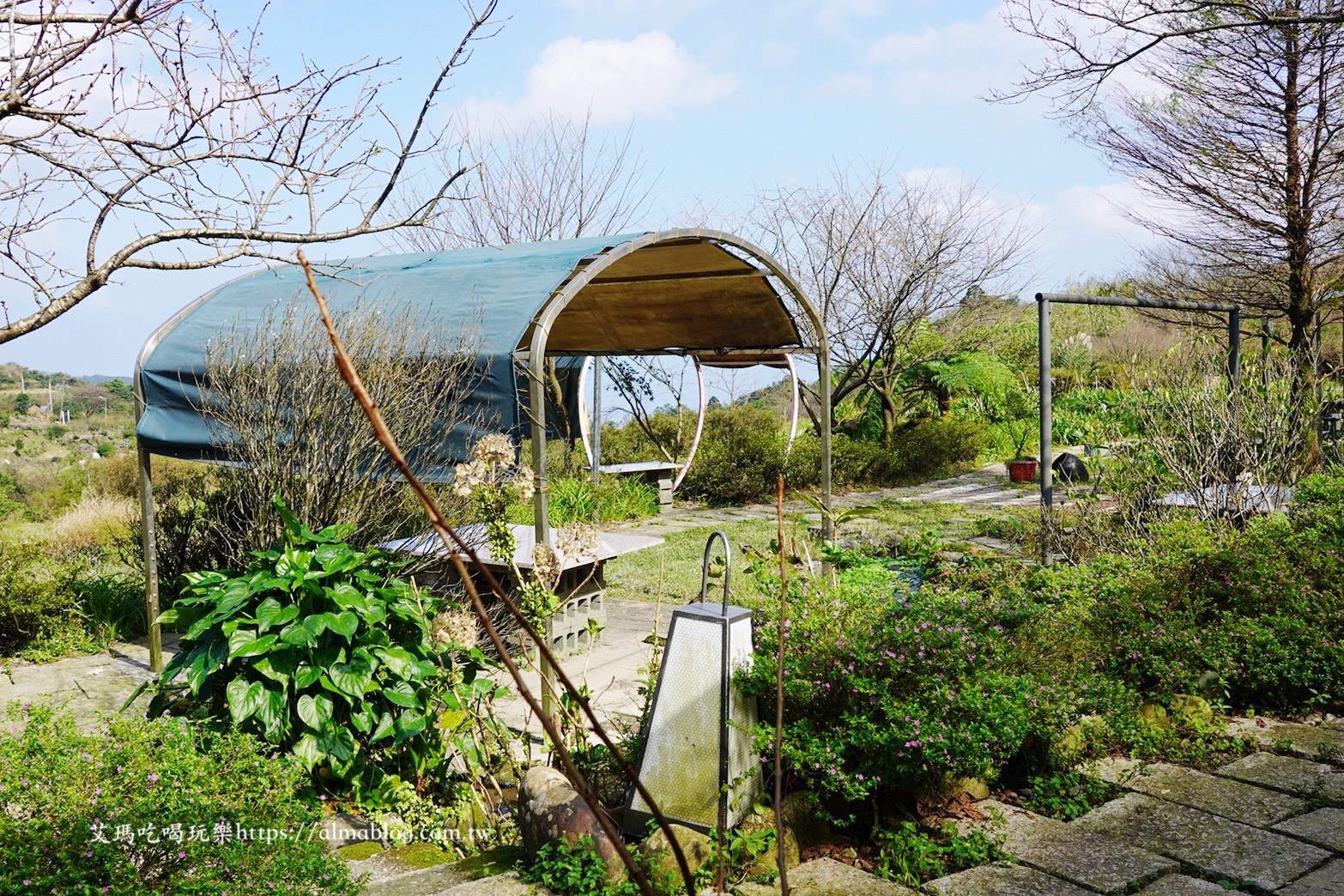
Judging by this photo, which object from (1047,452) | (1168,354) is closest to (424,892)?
(1047,452)

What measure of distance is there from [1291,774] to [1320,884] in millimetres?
945

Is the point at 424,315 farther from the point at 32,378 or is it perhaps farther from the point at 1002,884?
the point at 32,378

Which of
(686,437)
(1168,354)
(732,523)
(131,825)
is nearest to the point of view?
(131,825)

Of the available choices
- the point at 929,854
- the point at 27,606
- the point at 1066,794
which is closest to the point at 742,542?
the point at 27,606

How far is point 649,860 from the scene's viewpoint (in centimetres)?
284

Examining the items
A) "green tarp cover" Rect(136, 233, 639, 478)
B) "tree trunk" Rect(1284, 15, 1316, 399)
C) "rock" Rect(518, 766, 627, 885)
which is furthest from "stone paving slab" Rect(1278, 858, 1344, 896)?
"tree trunk" Rect(1284, 15, 1316, 399)

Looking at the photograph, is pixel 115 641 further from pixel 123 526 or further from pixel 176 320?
pixel 123 526

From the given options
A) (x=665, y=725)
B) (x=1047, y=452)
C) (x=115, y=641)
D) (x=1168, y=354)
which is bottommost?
(x=115, y=641)

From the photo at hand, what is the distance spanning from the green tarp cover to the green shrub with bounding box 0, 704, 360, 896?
2.37 meters

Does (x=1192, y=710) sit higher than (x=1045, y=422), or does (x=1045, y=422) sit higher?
(x=1045, y=422)

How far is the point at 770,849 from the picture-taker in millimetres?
2988

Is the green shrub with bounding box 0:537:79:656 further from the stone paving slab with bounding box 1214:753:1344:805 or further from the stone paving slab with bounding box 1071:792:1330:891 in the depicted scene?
the stone paving slab with bounding box 1214:753:1344:805

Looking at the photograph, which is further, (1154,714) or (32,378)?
(32,378)

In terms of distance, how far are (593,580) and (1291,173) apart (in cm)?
785
